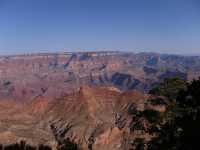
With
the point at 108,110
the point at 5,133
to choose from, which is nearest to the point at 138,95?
the point at 108,110

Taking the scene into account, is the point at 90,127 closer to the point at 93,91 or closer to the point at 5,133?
the point at 5,133

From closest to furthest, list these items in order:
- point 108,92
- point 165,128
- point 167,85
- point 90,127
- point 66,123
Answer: point 165,128
point 167,85
point 90,127
point 66,123
point 108,92

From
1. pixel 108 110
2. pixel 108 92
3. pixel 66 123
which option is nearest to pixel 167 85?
pixel 66 123

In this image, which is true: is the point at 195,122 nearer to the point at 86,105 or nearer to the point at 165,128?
the point at 165,128

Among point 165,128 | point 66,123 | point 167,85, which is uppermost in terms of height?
point 167,85

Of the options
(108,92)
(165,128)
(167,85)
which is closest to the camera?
(165,128)

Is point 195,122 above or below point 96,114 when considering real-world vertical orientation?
above

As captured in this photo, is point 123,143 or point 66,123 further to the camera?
point 66,123

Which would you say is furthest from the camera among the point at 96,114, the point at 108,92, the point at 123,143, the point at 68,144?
the point at 108,92

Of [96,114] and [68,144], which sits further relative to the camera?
[96,114]
